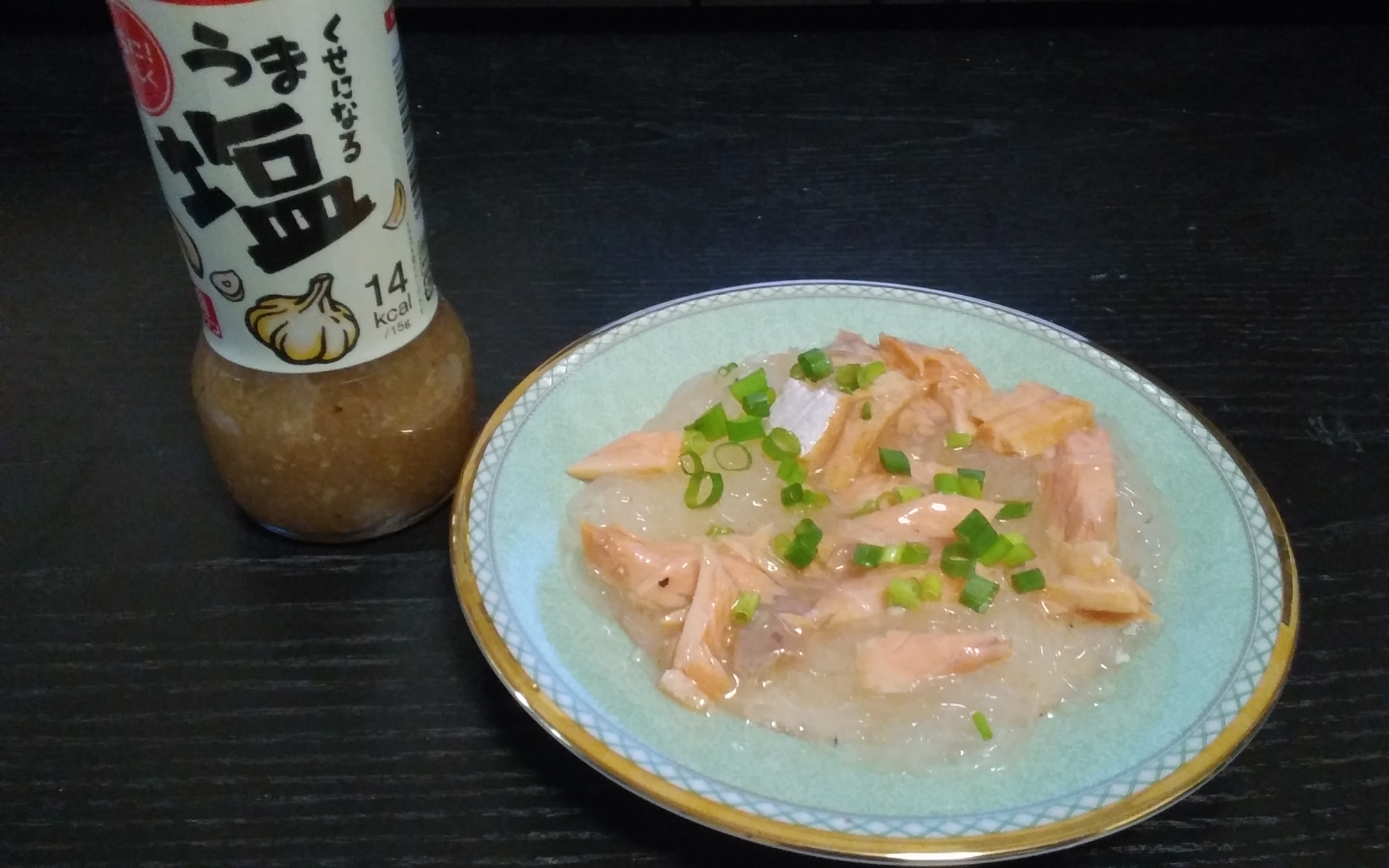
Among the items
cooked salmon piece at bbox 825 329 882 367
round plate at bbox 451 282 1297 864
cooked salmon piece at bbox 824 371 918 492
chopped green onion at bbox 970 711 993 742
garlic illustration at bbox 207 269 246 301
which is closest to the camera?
round plate at bbox 451 282 1297 864

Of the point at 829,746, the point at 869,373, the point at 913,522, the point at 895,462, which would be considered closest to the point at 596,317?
the point at 869,373

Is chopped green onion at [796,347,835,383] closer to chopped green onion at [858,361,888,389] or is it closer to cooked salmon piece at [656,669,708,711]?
chopped green onion at [858,361,888,389]

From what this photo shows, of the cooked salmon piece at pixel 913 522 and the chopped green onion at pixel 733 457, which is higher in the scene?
the cooked salmon piece at pixel 913 522

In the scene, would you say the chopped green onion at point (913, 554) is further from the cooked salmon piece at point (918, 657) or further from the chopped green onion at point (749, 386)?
the chopped green onion at point (749, 386)

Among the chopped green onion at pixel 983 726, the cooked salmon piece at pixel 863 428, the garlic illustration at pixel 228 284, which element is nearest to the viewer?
the chopped green onion at pixel 983 726

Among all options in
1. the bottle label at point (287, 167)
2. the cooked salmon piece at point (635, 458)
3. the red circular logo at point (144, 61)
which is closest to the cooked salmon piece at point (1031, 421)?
the cooked salmon piece at point (635, 458)

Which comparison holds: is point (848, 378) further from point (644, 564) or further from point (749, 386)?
point (644, 564)

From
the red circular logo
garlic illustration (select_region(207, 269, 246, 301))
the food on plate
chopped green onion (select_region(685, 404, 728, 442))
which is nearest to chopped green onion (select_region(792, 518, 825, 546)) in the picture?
the food on plate
